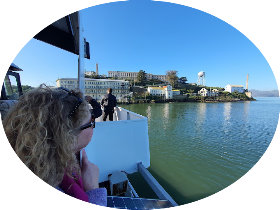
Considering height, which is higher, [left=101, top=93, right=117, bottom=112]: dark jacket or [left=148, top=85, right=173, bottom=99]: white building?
[left=148, top=85, right=173, bottom=99]: white building

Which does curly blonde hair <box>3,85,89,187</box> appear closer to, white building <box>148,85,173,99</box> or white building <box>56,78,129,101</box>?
white building <box>56,78,129,101</box>

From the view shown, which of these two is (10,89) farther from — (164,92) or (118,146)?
(164,92)

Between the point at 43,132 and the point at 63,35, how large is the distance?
71.1 inches

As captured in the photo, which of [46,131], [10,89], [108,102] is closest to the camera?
[46,131]

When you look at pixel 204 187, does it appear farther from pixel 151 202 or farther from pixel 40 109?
pixel 40 109

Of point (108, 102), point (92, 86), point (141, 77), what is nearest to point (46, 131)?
point (108, 102)

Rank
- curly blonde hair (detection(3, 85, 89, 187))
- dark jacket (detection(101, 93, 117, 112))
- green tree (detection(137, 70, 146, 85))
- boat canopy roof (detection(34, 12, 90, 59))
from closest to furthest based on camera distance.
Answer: curly blonde hair (detection(3, 85, 89, 187))
boat canopy roof (detection(34, 12, 90, 59))
dark jacket (detection(101, 93, 117, 112))
green tree (detection(137, 70, 146, 85))

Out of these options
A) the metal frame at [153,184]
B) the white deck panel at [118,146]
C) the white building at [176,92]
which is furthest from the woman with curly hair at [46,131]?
the white building at [176,92]

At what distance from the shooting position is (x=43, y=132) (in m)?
0.48

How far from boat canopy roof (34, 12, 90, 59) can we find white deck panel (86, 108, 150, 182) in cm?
112

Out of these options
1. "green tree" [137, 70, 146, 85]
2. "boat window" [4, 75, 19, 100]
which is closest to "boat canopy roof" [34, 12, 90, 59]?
"boat window" [4, 75, 19, 100]

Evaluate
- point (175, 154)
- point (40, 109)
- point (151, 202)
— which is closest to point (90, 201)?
point (40, 109)

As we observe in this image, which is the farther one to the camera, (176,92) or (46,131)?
(176,92)

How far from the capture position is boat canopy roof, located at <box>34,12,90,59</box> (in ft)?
4.77
